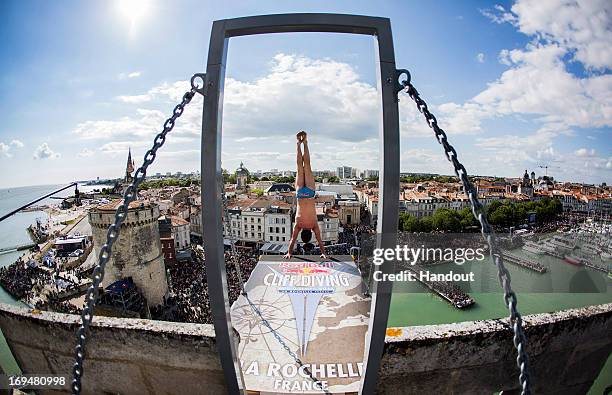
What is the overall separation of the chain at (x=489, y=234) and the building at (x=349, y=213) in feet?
147

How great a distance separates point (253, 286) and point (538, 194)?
275 feet

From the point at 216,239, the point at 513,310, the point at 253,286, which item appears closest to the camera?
the point at 513,310

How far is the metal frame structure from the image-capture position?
2613 millimetres

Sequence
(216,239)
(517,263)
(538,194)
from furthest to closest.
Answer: (538,194), (517,263), (216,239)

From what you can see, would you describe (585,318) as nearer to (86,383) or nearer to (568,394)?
(568,394)

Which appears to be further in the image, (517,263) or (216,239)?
(517,263)

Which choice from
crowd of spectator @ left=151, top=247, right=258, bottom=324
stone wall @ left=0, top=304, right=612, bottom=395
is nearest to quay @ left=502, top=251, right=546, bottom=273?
crowd of spectator @ left=151, top=247, right=258, bottom=324

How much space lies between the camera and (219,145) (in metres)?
2.86

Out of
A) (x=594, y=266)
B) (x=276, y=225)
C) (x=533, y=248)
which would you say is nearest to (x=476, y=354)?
(x=276, y=225)

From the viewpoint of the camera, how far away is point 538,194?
227 feet

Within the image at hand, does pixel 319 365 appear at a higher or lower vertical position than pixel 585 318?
lower

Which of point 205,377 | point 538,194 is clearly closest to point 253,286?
point 205,377

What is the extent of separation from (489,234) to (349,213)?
46.3 metres

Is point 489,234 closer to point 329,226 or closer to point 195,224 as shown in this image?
point 329,226
